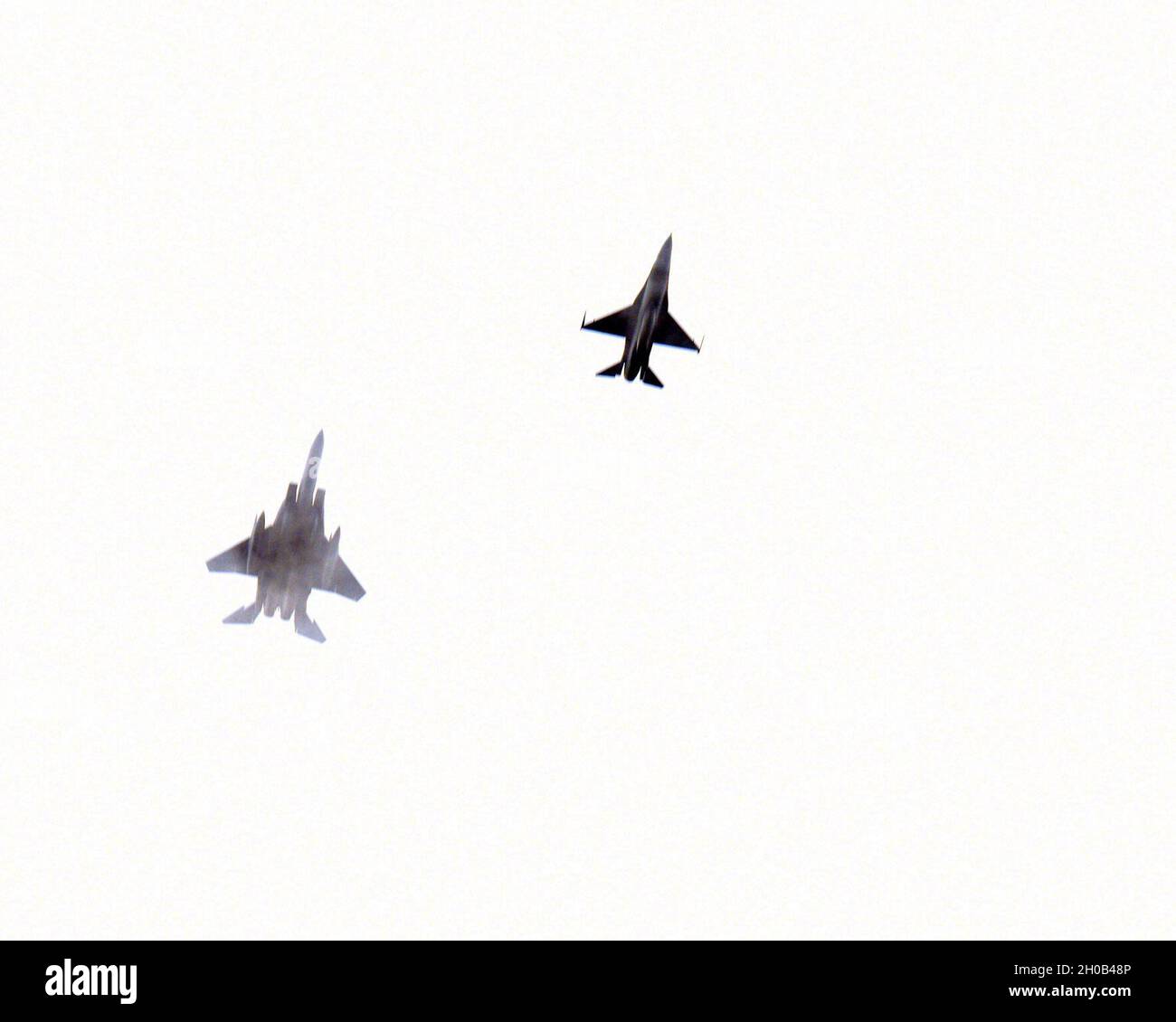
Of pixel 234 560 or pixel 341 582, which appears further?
pixel 341 582

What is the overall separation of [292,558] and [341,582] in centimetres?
338

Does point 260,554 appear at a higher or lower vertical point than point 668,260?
lower

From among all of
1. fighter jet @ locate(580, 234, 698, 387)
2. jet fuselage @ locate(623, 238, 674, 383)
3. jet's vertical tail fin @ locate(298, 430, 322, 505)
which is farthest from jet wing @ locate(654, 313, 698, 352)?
jet's vertical tail fin @ locate(298, 430, 322, 505)

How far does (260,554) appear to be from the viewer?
72312mm

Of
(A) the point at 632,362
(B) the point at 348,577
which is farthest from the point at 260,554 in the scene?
(A) the point at 632,362

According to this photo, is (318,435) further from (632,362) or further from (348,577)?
(632,362)

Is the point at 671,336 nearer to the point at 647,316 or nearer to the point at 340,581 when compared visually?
the point at 647,316

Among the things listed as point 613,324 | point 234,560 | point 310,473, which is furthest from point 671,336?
point 234,560

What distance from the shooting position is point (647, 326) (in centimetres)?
7062

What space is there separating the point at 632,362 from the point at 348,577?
613 inches

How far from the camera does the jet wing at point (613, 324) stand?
236ft

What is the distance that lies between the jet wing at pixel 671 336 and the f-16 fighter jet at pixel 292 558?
14601 mm
